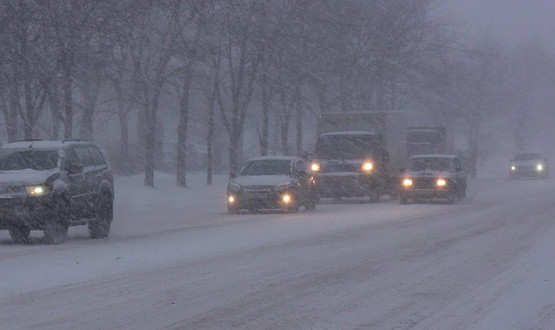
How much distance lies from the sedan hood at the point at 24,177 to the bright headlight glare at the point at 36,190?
97mm

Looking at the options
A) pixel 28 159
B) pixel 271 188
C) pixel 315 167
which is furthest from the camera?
pixel 315 167

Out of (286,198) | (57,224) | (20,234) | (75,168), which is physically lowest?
(20,234)

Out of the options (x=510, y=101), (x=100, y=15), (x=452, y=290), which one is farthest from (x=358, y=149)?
(x=510, y=101)

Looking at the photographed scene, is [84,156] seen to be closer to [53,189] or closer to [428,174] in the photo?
[53,189]

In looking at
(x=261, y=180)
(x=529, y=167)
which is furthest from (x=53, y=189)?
(x=529, y=167)

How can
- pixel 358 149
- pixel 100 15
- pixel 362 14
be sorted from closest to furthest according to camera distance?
pixel 100 15 < pixel 358 149 < pixel 362 14

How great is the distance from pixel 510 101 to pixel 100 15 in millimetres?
70828

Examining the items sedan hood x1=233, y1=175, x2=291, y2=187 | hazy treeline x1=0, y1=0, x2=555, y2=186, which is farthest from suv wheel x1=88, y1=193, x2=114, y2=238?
hazy treeline x1=0, y1=0, x2=555, y2=186

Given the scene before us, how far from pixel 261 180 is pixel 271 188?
22.4 inches

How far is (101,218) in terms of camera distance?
65.7 ft

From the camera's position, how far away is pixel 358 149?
34.6 meters

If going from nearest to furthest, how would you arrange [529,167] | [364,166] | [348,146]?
[364,166] < [348,146] < [529,167]

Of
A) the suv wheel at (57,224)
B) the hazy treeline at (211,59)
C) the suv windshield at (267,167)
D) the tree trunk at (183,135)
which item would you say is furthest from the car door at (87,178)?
the tree trunk at (183,135)

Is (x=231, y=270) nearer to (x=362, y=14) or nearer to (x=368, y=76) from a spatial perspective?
(x=362, y=14)
